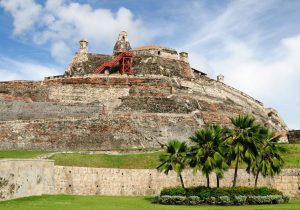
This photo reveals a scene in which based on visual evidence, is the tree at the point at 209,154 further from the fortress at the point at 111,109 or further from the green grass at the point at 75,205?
the fortress at the point at 111,109

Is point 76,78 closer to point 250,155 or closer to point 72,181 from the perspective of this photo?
point 72,181

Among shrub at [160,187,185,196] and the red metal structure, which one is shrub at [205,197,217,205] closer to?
shrub at [160,187,185,196]

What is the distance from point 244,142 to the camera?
3328 centimetres

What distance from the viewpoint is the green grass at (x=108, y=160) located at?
127 ft

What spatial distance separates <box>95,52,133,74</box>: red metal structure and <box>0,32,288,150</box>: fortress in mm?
772

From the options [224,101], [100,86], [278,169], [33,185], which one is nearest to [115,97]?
[100,86]

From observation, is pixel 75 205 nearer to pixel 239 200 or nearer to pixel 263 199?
pixel 239 200

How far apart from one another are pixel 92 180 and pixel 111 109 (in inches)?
610

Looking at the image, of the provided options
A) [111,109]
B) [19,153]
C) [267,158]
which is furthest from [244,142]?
[111,109]

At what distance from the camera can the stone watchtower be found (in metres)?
73.6

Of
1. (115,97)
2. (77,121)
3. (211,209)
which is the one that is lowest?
(211,209)

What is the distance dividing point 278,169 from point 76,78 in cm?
3095

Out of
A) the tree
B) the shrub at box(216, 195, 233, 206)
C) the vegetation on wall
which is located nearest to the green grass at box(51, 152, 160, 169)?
the vegetation on wall

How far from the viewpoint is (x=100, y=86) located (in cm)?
5556
